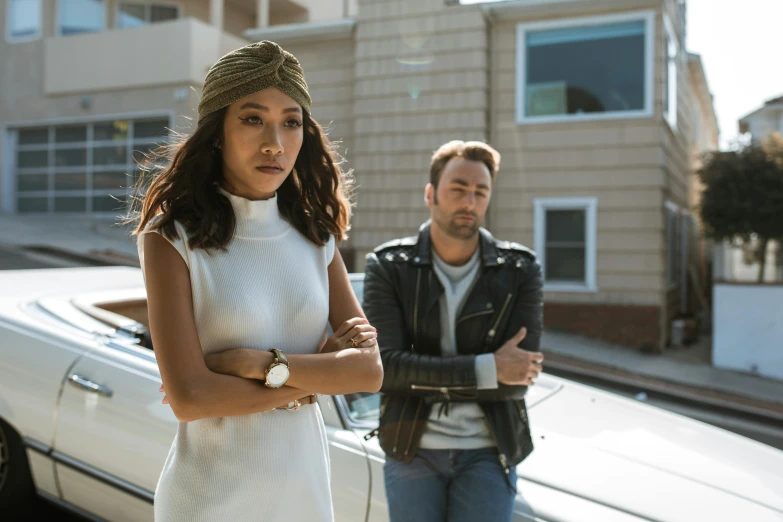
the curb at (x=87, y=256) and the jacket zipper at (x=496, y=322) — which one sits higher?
the curb at (x=87, y=256)

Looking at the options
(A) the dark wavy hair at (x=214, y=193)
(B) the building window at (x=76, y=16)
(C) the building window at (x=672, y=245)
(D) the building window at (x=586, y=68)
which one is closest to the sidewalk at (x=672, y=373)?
(C) the building window at (x=672, y=245)

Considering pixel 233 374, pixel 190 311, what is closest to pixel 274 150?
pixel 190 311

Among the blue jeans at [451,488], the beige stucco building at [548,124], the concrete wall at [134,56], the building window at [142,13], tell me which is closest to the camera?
the blue jeans at [451,488]

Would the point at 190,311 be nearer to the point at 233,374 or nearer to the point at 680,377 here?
the point at 233,374

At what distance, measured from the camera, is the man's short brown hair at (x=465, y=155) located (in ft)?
8.20

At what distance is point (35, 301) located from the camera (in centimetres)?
361

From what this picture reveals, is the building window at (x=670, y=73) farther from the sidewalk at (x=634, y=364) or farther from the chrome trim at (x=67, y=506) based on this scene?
the chrome trim at (x=67, y=506)

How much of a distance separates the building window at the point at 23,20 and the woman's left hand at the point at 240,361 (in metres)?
17.4

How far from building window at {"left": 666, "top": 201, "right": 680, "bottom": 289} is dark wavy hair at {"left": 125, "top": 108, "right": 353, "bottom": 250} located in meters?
9.46

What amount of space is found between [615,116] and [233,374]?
951 centimetres

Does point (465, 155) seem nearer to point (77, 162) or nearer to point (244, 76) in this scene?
point (244, 76)

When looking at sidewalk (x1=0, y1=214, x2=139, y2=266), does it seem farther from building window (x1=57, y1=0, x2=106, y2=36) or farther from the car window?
the car window

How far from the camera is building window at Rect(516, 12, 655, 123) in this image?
1000 cm

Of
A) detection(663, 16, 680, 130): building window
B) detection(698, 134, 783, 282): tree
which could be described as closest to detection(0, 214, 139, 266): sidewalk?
detection(663, 16, 680, 130): building window
